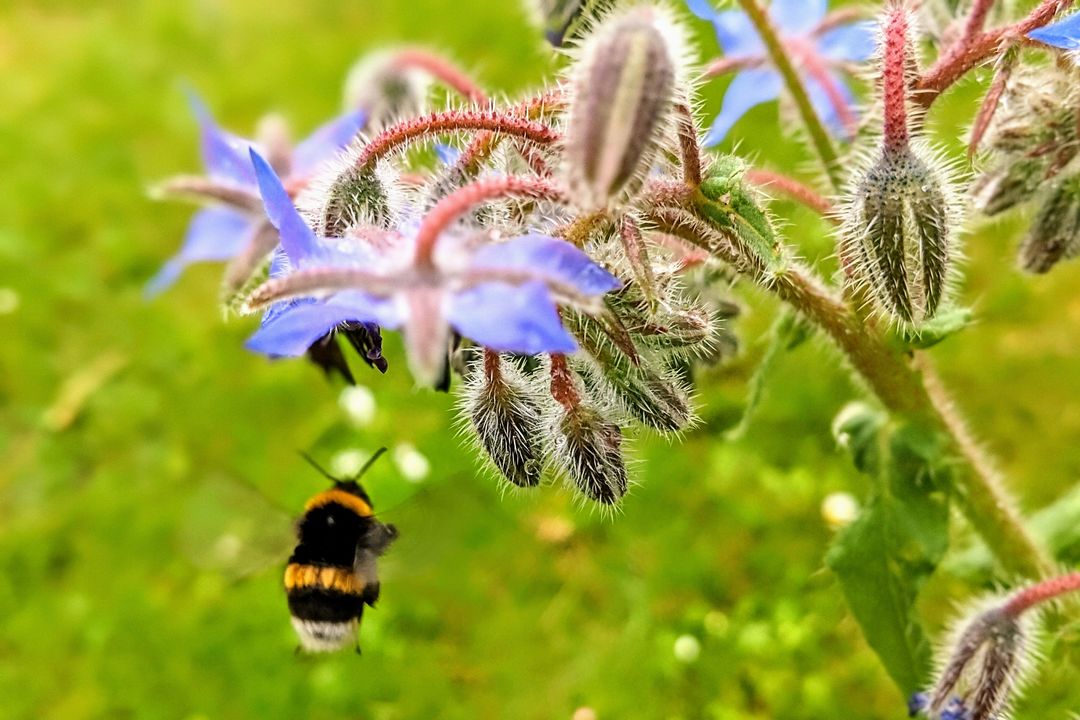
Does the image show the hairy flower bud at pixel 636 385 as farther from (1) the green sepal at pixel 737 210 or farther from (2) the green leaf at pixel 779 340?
(2) the green leaf at pixel 779 340

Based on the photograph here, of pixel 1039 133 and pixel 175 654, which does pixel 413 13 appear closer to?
pixel 175 654

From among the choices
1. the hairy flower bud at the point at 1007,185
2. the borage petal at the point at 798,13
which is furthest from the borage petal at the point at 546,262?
the borage petal at the point at 798,13

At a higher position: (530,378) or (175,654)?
(175,654)

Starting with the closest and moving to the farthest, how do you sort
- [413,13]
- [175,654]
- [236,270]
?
1. [236,270]
2. [175,654]
3. [413,13]

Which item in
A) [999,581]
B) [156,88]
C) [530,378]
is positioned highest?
[156,88]

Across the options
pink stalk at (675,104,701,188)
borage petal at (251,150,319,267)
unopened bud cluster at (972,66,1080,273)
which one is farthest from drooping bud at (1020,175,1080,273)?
borage petal at (251,150,319,267)

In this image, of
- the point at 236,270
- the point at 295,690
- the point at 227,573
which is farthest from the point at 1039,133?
the point at 295,690

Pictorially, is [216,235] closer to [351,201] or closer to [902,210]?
[351,201]

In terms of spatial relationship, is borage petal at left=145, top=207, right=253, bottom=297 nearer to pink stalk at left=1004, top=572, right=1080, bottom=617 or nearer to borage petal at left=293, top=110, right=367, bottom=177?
borage petal at left=293, top=110, right=367, bottom=177
